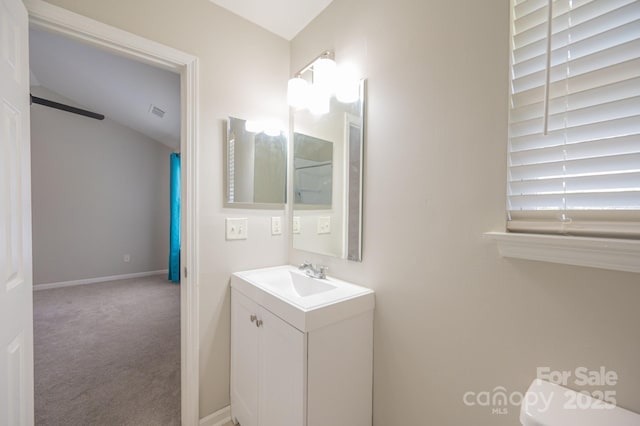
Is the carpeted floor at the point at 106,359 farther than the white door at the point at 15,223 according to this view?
Yes

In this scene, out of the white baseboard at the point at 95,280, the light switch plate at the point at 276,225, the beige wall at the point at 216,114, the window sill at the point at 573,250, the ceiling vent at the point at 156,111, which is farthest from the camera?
the white baseboard at the point at 95,280

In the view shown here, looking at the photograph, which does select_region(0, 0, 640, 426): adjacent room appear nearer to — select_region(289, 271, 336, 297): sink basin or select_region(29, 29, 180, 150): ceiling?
select_region(289, 271, 336, 297): sink basin

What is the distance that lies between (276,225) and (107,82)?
3025 millimetres

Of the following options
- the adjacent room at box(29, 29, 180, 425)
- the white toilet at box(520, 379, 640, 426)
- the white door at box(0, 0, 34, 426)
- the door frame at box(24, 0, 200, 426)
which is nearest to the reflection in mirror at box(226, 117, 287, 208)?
the door frame at box(24, 0, 200, 426)

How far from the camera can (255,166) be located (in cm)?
168

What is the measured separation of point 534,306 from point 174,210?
16.4ft

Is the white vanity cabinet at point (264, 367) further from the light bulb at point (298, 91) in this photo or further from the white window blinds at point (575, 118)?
the light bulb at point (298, 91)

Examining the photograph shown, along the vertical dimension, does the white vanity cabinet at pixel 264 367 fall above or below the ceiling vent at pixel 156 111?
below

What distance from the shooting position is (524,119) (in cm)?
80

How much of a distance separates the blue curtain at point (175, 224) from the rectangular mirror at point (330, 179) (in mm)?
3536

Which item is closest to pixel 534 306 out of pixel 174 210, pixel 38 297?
pixel 174 210

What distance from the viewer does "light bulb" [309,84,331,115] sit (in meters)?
1.50

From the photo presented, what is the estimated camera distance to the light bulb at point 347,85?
1.32 meters

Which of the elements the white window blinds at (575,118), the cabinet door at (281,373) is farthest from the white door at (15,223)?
the white window blinds at (575,118)
